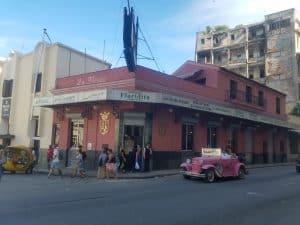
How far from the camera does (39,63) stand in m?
30.5

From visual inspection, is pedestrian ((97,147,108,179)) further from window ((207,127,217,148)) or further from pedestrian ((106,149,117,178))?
window ((207,127,217,148))

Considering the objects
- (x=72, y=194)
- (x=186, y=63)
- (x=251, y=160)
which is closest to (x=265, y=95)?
(x=251, y=160)

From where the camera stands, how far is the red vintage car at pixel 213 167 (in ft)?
58.4

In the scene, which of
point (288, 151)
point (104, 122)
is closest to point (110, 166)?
point (104, 122)

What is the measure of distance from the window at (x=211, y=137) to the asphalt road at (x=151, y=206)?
1443 centimetres

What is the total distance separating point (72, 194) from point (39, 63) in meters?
20.0

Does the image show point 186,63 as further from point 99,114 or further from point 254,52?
point 254,52

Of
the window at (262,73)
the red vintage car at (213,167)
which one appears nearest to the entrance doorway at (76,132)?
the red vintage car at (213,167)

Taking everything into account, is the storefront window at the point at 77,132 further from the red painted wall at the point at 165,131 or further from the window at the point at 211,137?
the window at the point at 211,137

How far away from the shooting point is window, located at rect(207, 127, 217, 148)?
1150 inches

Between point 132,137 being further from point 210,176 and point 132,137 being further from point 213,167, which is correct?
point 210,176

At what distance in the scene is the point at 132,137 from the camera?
2384 cm

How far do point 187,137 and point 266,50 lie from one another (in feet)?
117

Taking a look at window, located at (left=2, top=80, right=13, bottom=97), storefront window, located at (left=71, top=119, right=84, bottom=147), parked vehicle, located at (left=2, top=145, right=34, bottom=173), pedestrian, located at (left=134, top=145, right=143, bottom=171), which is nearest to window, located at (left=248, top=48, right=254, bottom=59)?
window, located at (left=2, top=80, right=13, bottom=97)
